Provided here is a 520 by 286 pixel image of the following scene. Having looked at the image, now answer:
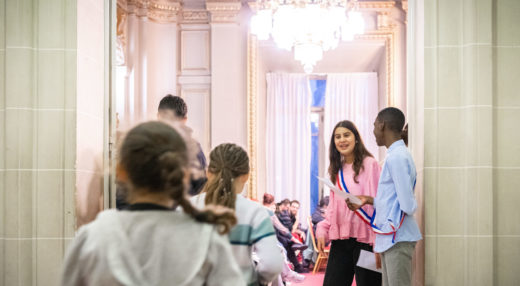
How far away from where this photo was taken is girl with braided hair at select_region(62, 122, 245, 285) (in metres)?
1.75

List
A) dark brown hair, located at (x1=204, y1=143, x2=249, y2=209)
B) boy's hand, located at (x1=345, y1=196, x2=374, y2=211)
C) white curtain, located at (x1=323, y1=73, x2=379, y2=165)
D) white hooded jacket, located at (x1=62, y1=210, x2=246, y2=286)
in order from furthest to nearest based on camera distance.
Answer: white curtain, located at (x1=323, y1=73, x2=379, y2=165), boy's hand, located at (x1=345, y1=196, x2=374, y2=211), dark brown hair, located at (x1=204, y1=143, x2=249, y2=209), white hooded jacket, located at (x1=62, y1=210, x2=246, y2=286)

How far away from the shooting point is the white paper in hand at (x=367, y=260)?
3.98 metres

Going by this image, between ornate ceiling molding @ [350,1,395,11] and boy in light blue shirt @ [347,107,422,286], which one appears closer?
boy in light blue shirt @ [347,107,422,286]

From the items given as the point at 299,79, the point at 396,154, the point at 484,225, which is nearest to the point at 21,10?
the point at 396,154

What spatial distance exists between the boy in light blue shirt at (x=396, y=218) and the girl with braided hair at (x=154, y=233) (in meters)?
1.93

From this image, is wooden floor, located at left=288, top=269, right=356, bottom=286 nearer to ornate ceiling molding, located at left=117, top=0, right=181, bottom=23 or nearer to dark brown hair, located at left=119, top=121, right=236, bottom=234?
ornate ceiling molding, located at left=117, top=0, right=181, bottom=23

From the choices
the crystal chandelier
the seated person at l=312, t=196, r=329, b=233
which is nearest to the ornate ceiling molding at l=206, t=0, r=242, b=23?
the crystal chandelier

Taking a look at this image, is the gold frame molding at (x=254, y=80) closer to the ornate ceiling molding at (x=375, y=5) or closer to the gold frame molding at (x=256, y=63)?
the gold frame molding at (x=256, y=63)

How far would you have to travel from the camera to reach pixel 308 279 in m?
8.64

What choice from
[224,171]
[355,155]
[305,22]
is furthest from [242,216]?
[305,22]

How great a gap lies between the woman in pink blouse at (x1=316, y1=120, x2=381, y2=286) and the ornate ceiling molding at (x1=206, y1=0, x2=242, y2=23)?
5.62 metres

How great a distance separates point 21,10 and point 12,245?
134cm

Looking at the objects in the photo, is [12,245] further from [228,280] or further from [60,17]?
[228,280]

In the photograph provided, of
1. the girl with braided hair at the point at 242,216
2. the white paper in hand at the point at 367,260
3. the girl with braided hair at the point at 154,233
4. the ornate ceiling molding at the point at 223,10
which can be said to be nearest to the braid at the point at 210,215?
the girl with braided hair at the point at 154,233
